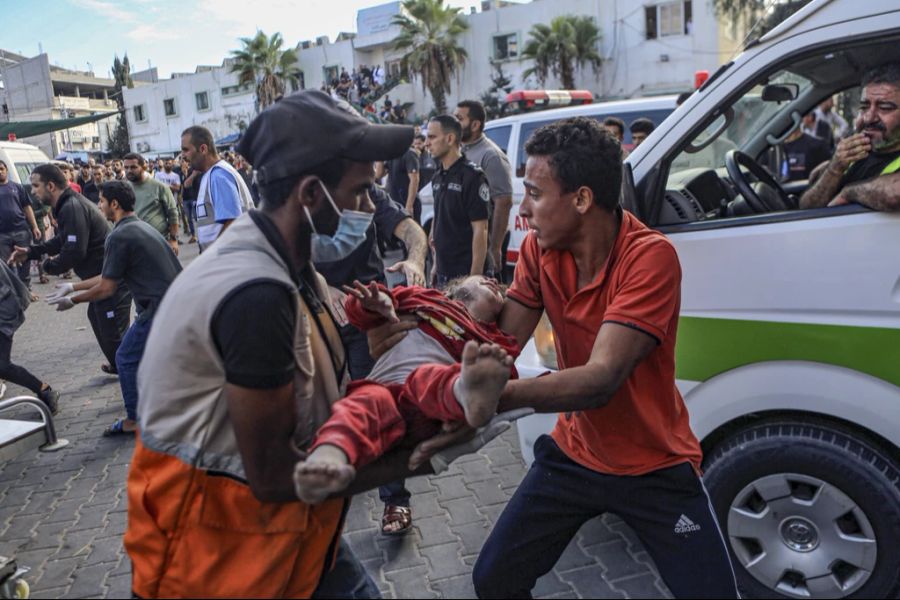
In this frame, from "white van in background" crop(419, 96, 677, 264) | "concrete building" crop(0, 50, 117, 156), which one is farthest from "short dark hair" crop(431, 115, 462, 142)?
"concrete building" crop(0, 50, 117, 156)

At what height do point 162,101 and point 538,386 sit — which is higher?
point 162,101

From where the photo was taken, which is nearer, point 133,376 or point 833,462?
point 833,462

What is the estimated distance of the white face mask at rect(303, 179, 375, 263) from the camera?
1.68 m

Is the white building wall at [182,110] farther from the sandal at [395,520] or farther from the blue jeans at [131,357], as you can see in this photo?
the sandal at [395,520]

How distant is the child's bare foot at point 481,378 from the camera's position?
5.09ft

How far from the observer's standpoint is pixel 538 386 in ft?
6.25

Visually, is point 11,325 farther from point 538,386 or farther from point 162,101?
point 162,101

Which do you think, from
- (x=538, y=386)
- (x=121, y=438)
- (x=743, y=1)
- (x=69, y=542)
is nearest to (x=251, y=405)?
(x=538, y=386)

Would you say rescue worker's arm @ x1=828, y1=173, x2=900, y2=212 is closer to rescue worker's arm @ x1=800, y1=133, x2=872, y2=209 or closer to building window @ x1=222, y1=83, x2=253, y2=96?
rescue worker's arm @ x1=800, y1=133, x2=872, y2=209

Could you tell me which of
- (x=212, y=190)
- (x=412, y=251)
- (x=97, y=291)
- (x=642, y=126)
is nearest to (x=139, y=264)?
(x=97, y=291)

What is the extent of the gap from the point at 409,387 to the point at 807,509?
1890 millimetres

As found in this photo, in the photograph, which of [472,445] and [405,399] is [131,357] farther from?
[472,445]

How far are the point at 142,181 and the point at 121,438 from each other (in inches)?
138

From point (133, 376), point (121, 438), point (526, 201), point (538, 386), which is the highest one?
point (526, 201)
